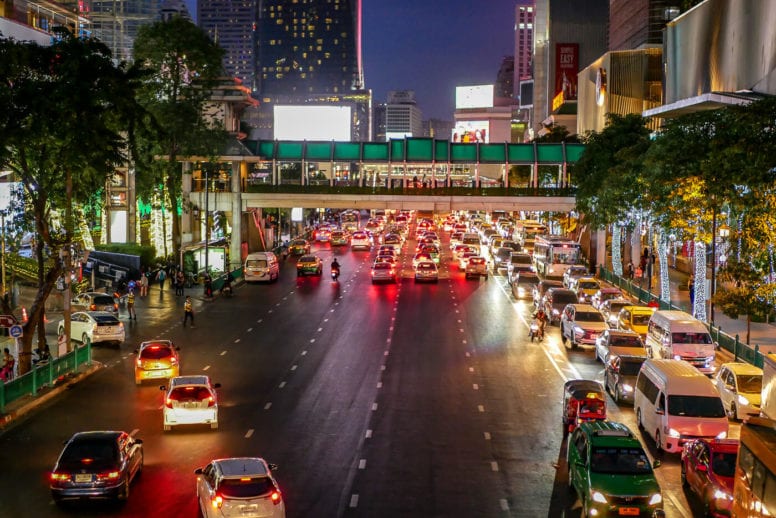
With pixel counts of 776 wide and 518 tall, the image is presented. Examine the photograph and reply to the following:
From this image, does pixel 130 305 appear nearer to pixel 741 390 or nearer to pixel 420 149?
A: pixel 741 390

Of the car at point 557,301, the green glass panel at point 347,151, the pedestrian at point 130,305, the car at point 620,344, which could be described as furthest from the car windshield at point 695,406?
the green glass panel at point 347,151

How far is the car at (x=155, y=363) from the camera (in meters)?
32.5

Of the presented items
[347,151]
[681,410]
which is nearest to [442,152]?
[347,151]

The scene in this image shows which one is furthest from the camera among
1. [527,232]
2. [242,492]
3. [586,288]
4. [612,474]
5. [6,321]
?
[527,232]

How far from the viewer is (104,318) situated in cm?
4125

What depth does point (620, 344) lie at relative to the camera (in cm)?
3488

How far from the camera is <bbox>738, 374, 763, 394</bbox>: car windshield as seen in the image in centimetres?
2795

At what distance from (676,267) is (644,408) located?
5309cm

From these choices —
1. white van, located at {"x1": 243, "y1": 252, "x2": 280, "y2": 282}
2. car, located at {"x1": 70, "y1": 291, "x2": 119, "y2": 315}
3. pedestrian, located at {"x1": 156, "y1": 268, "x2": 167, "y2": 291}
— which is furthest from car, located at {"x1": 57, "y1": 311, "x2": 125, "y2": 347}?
white van, located at {"x1": 243, "y1": 252, "x2": 280, "y2": 282}

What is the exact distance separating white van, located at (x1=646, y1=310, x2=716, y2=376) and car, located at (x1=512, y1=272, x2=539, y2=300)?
66.3 ft

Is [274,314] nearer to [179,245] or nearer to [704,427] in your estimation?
[179,245]

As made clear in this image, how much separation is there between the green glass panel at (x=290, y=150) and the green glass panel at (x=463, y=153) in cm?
1292

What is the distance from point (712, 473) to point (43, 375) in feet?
67.4

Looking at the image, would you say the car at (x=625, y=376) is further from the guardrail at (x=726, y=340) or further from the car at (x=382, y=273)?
the car at (x=382, y=273)
